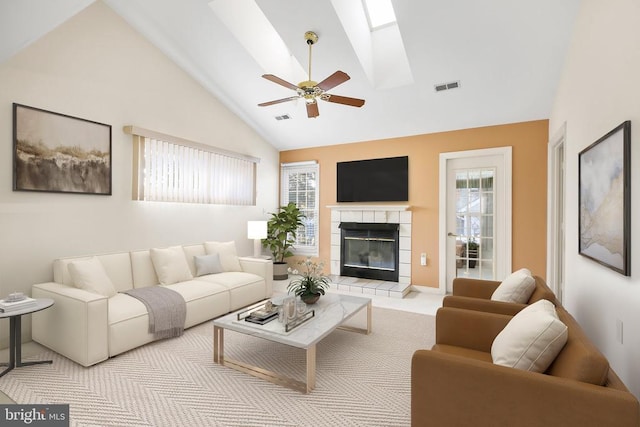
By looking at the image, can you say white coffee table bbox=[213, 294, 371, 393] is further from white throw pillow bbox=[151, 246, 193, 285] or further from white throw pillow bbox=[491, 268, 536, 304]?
white throw pillow bbox=[151, 246, 193, 285]

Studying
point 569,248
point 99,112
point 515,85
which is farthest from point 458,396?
point 99,112

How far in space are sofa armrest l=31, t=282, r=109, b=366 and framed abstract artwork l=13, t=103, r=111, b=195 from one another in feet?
3.51

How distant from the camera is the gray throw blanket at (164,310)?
3.04 m

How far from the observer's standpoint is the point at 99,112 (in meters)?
3.59

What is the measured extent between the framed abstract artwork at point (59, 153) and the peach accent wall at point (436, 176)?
136 inches

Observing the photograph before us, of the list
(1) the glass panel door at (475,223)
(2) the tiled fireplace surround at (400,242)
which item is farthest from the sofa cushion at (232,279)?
(1) the glass panel door at (475,223)

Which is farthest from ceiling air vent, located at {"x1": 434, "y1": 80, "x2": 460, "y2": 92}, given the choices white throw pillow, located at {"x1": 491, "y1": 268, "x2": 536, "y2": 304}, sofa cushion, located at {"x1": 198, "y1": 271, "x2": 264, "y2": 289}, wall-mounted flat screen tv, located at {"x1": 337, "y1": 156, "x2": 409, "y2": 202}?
sofa cushion, located at {"x1": 198, "y1": 271, "x2": 264, "y2": 289}

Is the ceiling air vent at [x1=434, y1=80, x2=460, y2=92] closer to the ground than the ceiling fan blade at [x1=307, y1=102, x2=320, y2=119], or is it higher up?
higher up

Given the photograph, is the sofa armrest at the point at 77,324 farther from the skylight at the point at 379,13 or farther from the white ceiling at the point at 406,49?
the skylight at the point at 379,13

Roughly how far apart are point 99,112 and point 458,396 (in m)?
4.27

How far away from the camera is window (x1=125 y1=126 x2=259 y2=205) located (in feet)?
13.2

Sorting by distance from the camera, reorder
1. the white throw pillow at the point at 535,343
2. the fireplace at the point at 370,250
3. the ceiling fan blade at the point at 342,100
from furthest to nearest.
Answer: the fireplace at the point at 370,250, the ceiling fan blade at the point at 342,100, the white throw pillow at the point at 535,343

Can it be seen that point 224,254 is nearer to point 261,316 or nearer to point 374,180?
point 261,316

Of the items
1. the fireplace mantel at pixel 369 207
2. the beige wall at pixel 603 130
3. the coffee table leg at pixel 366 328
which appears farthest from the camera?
the fireplace mantel at pixel 369 207
